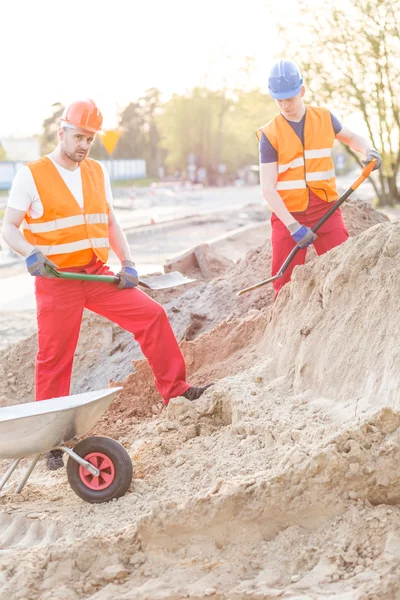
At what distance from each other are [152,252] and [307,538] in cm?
1374

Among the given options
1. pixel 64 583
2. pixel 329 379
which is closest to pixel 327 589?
pixel 64 583

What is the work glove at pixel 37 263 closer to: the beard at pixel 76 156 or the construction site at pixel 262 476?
the beard at pixel 76 156

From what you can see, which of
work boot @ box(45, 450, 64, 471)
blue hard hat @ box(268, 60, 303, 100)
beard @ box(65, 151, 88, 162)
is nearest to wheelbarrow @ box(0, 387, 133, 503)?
work boot @ box(45, 450, 64, 471)

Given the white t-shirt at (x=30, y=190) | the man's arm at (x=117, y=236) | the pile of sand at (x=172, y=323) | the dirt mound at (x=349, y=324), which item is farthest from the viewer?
the pile of sand at (x=172, y=323)

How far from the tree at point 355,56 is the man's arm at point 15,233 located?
1748 cm

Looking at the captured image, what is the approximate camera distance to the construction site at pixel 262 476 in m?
3.63

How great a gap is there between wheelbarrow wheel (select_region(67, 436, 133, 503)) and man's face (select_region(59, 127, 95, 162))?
1.67 m

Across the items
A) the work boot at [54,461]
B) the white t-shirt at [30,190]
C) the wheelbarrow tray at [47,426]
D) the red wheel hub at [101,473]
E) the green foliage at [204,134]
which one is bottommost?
the work boot at [54,461]

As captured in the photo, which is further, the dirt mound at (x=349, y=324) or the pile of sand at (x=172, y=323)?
the pile of sand at (x=172, y=323)

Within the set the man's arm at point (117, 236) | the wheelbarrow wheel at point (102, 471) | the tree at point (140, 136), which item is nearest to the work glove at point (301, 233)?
the man's arm at point (117, 236)

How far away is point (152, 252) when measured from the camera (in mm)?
17297

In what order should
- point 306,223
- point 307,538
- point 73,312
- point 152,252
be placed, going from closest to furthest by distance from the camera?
point 307,538
point 73,312
point 306,223
point 152,252

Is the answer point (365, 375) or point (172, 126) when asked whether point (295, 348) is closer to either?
point (365, 375)

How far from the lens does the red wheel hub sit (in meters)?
4.52
